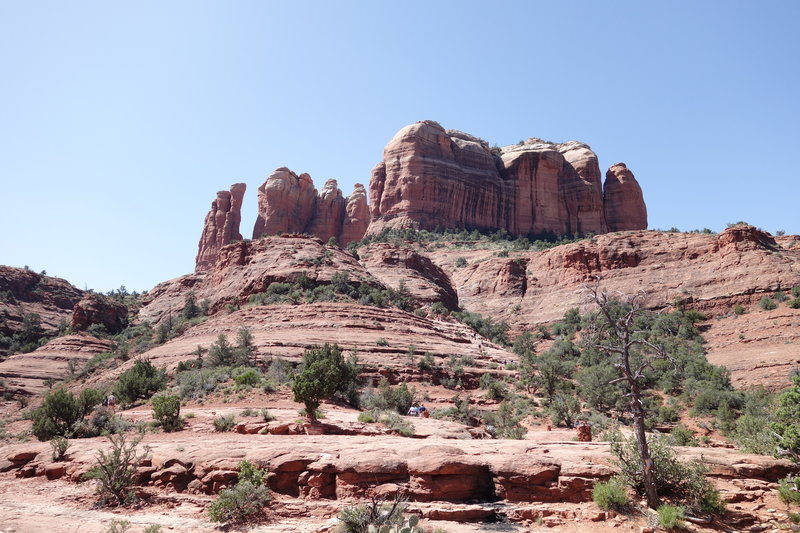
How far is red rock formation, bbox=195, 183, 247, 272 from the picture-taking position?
8831 centimetres

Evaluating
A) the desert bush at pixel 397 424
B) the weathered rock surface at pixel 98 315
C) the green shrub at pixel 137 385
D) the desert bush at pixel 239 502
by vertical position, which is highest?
the weathered rock surface at pixel 98 315

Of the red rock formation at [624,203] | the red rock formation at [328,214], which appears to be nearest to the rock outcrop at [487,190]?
the red rock formation at [624,203]

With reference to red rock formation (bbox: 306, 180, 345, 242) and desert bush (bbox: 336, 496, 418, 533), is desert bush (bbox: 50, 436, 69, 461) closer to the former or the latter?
desert bush (bbox: 336, 496, 418, 533)

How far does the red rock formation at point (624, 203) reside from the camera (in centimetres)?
8450

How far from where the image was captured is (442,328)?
40.5m

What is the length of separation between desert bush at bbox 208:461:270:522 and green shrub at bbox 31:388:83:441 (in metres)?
10.5

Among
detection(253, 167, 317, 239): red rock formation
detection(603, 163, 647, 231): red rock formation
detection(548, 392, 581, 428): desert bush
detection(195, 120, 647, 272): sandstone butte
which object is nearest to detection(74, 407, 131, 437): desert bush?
detection(548, 392, 581, 428): desert bush

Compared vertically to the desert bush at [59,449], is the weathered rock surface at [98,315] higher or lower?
higher

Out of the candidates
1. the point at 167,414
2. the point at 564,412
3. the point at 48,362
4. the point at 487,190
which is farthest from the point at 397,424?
the point at 487,190

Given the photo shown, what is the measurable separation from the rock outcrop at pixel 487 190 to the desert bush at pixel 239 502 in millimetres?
70901

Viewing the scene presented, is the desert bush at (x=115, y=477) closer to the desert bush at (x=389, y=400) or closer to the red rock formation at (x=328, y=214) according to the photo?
the desert bush at (x=389, y=400)

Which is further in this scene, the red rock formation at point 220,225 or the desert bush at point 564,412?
the red rock formation at point 220,225

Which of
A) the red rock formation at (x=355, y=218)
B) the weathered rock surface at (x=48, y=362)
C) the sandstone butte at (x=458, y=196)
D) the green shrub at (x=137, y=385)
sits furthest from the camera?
the red rock formation at (x=355, y=218)

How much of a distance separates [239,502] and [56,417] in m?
12.4
